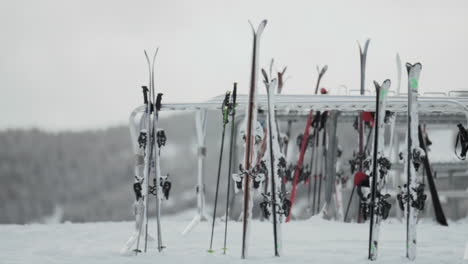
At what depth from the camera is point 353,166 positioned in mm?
7996

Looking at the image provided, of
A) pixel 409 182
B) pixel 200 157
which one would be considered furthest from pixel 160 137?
pixel 409 182

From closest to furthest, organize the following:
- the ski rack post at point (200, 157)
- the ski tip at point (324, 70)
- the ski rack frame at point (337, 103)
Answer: the ski rack frame at point (337, 103)
the ski rack post at point (200, 157)
the ski tip at point (324, 70)

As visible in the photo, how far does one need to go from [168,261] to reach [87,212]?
22.4 meters

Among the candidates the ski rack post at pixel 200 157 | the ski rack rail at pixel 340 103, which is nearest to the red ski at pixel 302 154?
the ski rack post at pixel 200 157

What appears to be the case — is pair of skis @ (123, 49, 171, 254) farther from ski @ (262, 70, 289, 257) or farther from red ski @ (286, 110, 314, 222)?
red ski @ (286, 110, 314, 222)

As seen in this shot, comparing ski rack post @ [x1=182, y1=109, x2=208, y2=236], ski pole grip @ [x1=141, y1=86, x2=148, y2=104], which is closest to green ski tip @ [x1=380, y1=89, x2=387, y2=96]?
ski pole grip @ [x1=141, y1=86, x2=148, y2=104]

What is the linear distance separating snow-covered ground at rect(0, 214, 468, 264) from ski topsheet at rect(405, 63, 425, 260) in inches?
12.8

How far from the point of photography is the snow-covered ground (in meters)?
4.50

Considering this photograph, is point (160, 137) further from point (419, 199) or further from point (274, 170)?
point (419, 199)

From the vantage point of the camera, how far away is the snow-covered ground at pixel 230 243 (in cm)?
450

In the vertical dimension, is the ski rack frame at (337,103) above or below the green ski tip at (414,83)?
below

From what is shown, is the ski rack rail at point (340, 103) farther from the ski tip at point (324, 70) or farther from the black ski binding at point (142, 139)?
the ski tip at point (324, 70)

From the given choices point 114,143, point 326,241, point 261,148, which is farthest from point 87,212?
point 326,241

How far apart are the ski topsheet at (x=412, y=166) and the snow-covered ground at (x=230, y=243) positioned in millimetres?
326
